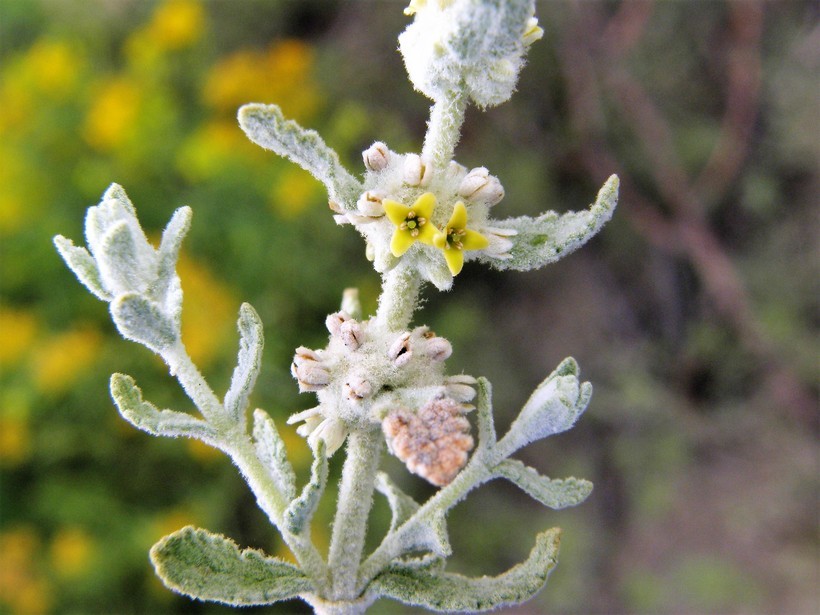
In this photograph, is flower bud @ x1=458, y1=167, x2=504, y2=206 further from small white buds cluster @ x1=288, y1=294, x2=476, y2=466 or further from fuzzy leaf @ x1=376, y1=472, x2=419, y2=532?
fuzzy leaf @ x1=376, y1=472, x2=419, y2=532

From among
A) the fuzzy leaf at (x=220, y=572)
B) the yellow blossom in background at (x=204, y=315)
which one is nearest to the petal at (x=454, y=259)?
the fuzzy leaf at (x=220, y=572)

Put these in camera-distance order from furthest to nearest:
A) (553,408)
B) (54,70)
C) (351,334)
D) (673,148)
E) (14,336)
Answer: (673,148), (54,70), (14,336), (553,408), (351,334)

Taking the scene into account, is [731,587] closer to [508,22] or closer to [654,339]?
[654,339]

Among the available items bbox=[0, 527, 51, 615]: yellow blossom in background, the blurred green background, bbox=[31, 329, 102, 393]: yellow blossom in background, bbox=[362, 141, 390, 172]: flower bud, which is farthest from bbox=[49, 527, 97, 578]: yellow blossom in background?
bbox=[362, 141, 390, 172]: flower bud

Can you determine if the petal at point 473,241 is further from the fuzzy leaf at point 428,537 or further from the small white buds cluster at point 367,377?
the fuzzy leaf at point 428,537

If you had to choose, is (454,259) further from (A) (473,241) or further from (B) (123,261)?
(B) (123,261)

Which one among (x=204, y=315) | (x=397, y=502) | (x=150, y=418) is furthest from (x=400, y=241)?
(x=204, y=315)
